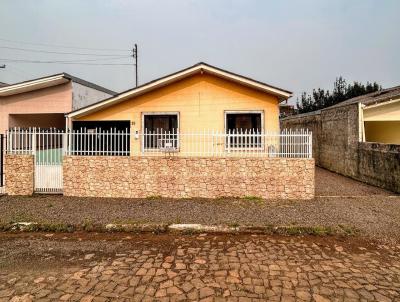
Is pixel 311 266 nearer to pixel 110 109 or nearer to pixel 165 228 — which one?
pixel 165 228

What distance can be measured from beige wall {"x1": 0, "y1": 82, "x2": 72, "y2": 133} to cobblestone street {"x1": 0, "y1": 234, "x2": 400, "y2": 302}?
25.4ft

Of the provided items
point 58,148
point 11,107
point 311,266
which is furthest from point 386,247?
point 11,107

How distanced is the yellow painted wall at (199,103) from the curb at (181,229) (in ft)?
17.1

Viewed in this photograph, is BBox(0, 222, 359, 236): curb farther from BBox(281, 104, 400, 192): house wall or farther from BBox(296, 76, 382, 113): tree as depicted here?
BBox(296, 76, 382, 113): tree

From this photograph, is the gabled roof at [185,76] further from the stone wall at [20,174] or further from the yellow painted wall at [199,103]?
the stone wall at [20,174]

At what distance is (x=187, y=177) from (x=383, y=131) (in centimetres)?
1370

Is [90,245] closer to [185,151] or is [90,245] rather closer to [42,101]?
[185,151]

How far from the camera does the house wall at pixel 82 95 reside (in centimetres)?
1241

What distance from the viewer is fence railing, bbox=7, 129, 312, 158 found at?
29.2 ft

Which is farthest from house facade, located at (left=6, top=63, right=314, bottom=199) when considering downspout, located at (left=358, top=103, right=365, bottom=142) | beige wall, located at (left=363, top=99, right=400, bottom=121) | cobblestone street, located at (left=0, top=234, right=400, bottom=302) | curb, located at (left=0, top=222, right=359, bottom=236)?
beige wall, located at (left=363, top=99, right=400, bottom=121)

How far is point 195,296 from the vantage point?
3.56 m

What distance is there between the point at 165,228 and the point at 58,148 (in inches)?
212

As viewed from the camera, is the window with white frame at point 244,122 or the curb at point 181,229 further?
the window with white frame at point 244,122

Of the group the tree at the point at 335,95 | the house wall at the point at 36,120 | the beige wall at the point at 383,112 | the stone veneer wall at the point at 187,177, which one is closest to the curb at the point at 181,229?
the stone veneer wall at the point at 187,177
